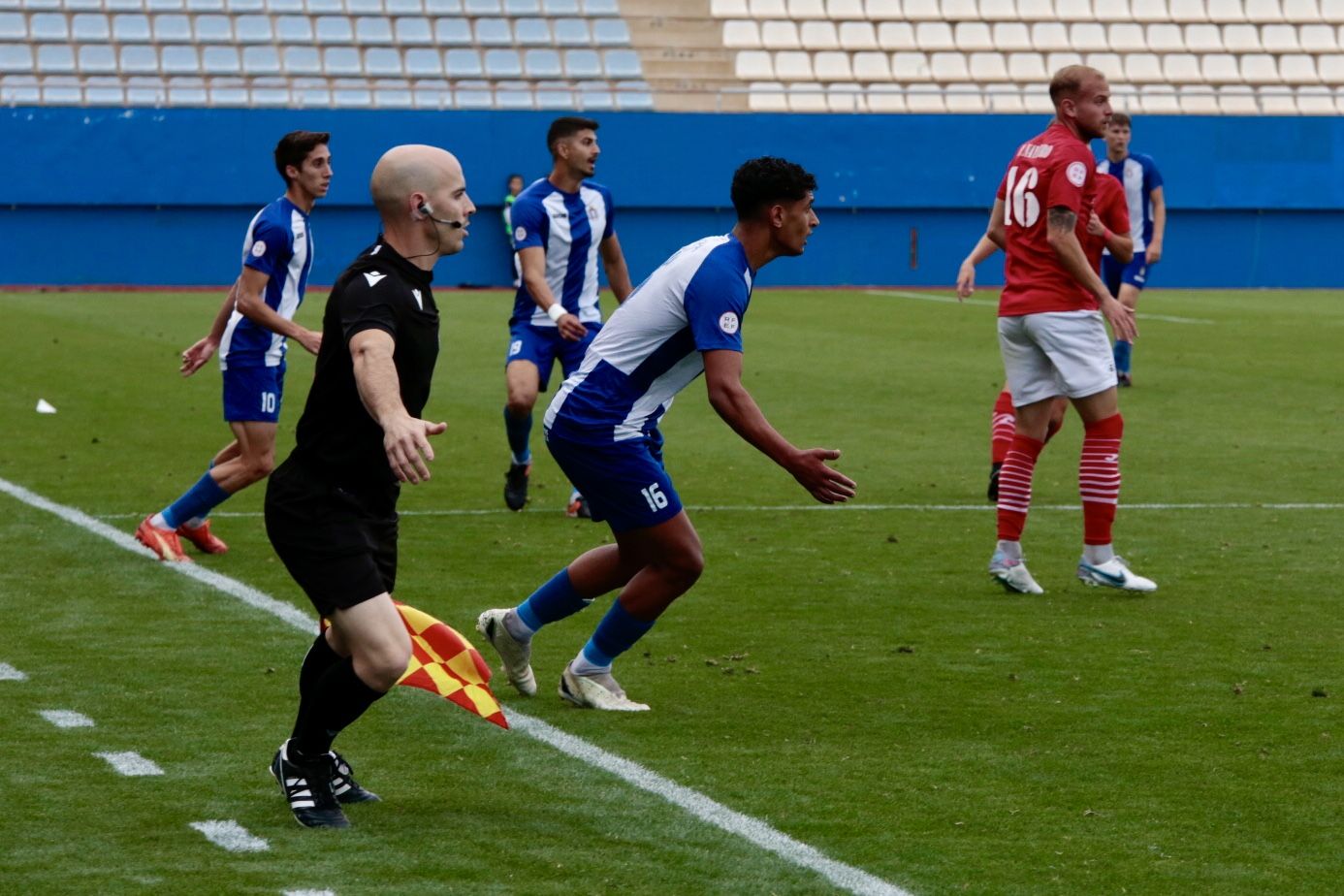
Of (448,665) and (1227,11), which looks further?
(1227,11)

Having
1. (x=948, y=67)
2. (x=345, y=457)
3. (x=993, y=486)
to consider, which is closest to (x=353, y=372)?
(x=345, y=457)

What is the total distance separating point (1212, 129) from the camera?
3547 centimetres

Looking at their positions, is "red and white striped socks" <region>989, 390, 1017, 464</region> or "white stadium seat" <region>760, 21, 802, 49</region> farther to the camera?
"white stadium seat" <region>760, 21, 802, 49</region>

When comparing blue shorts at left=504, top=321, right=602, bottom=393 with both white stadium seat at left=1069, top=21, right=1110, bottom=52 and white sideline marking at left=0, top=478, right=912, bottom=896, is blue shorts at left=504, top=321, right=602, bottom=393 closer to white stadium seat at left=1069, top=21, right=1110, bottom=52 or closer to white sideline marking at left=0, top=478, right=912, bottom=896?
white sideline marking at left=0, top=478, right=912, bottom=896

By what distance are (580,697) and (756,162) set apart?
1742mm

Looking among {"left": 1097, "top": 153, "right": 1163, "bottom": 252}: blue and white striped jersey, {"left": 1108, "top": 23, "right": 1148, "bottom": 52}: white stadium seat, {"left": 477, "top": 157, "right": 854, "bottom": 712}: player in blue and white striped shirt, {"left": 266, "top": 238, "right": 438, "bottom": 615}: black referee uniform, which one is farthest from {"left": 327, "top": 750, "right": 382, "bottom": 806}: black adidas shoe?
{"left": 1108, "top": 23, "right": 1148, "bottom": 52}: white stadium seat

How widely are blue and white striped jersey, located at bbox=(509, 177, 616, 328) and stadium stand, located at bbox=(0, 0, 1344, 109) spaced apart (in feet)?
73.7

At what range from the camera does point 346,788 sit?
5215 mm

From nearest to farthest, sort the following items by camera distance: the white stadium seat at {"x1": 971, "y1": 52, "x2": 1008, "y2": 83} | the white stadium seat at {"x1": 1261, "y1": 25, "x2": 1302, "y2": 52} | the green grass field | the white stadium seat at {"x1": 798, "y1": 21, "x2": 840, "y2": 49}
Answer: the green grass field < the white stadium seat at {"x1": 971, "y1": 52, "x2": 1008, "y2": 83} < the white stadium seat at {"x1": 798, "y1": 21, "x2": 840, "y2": 49} < the white stadium seat at {"x1": 1261, "y1": 25, "x2": 1302, "y2": 52}

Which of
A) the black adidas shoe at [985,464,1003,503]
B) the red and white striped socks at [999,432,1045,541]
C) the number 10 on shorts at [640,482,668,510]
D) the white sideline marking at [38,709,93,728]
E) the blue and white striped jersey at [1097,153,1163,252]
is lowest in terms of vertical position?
the black adidas shoe at [985,464,1003,503]

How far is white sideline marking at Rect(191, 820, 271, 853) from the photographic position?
15.8 ft

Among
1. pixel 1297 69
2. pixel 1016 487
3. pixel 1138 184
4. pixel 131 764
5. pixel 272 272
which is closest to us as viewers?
pixel 131 764

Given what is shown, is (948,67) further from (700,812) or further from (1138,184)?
(700,812)

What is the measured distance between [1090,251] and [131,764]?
5.01 meters
